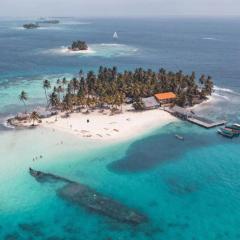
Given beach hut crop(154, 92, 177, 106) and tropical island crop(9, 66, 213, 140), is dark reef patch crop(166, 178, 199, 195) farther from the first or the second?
beach hut crop(154, 92, 177, 106)

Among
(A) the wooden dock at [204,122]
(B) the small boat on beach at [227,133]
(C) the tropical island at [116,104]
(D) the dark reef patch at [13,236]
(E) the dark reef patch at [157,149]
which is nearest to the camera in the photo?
(D) the dark reef patch at [13,236]

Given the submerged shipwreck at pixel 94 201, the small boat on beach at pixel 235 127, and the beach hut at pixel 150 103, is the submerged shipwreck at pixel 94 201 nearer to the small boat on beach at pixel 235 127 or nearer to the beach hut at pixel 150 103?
the small boat on beach at pixel 235 127

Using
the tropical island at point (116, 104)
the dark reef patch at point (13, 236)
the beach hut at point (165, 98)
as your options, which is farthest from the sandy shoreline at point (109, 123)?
the dark reef patch at point (13, 236)

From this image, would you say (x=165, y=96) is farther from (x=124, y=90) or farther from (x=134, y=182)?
(x=134, y=182)

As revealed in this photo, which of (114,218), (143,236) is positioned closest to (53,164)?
(114,218)

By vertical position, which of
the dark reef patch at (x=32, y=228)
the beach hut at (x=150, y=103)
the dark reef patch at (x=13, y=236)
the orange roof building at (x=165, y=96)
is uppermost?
the orange roof building at (x=165, y=96)

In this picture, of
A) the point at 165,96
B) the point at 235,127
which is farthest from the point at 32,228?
the point at 165,96
